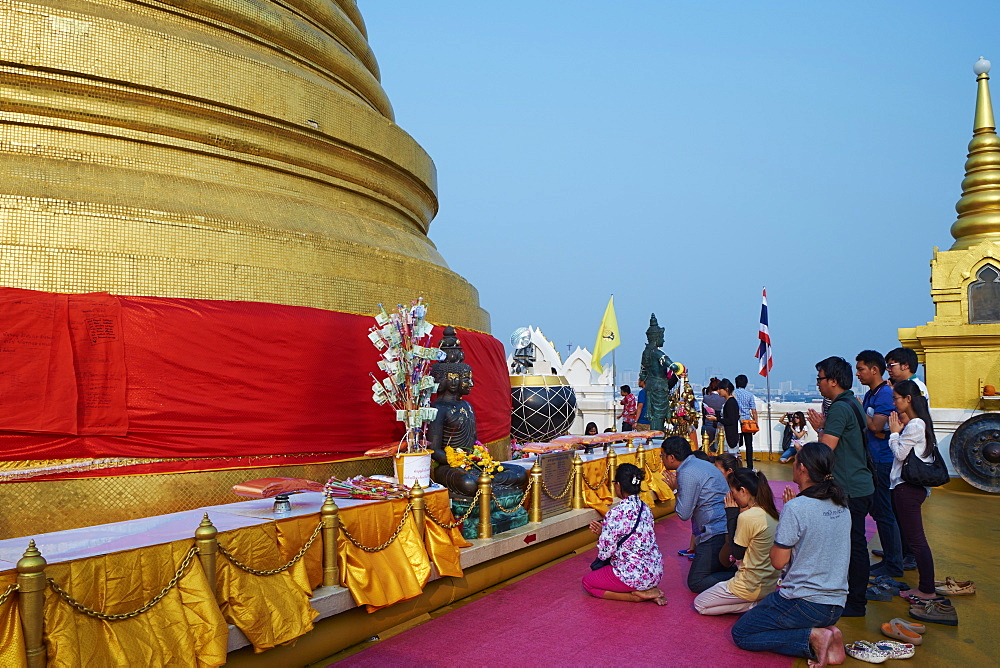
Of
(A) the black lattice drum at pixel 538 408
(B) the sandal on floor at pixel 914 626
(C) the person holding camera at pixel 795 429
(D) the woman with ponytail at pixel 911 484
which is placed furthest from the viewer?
(C) the person holding camera at pixel 795 429

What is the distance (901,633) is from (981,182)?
43.0 feet

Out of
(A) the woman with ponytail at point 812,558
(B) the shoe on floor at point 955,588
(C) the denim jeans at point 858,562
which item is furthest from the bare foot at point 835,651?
(B) the shoe on floor at point 955,588

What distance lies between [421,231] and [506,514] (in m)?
4.94

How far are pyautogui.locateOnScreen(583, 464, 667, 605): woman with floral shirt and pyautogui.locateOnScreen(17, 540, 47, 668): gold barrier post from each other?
12.7 ft

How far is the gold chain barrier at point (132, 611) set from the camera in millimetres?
3189

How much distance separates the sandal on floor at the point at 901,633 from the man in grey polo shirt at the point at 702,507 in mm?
1214

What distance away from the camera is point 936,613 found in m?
5.26

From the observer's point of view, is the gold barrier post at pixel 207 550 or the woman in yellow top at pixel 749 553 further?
the woman in yellow top at pixel 749 553

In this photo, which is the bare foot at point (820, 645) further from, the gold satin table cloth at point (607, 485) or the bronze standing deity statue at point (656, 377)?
the bronze standing deity statue at point (656, 377)

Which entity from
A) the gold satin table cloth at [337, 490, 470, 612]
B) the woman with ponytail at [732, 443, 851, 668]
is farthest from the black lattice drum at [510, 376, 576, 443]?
the woman with ponytail at [732, 443, 851, 668]

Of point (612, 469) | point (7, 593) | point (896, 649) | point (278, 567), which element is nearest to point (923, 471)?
point (896, 649)

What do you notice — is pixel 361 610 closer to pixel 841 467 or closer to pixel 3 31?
pixel 841 467

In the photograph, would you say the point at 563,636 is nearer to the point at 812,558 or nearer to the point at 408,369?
the point at 812,558

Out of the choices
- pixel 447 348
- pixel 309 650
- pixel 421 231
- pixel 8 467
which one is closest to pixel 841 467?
pixel 447 348
